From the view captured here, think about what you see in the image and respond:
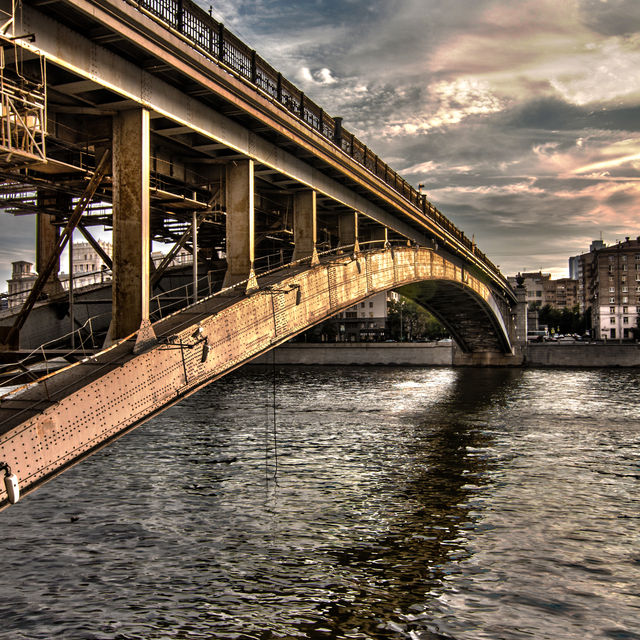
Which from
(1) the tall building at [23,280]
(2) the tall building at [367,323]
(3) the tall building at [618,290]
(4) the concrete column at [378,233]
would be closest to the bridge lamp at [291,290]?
(1) the tall building at [23,280]

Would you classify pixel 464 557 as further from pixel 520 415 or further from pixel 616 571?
pixel 520 415

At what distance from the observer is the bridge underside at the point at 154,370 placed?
8812mm

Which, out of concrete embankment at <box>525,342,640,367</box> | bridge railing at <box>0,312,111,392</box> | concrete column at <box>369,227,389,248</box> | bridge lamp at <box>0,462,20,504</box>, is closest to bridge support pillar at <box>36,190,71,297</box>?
bridge railing at <box>0,312,111,392</box>

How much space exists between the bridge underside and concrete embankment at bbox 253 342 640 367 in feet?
207

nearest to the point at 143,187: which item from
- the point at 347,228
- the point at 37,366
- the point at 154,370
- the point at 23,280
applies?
the point at 154,370

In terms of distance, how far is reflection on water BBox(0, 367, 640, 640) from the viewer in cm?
970

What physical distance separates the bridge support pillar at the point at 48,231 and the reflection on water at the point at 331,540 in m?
5.48

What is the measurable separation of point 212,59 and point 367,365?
70.8m

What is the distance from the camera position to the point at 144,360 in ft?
35.8

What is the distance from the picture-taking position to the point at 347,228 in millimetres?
24562

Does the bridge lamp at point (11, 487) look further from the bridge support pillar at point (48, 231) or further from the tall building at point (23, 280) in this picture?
the tall building at point (23, 280)

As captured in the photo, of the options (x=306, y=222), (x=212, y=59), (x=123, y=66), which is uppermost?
(x=212, y=59)

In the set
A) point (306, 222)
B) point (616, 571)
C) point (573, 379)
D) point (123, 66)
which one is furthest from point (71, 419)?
point (573, 379)

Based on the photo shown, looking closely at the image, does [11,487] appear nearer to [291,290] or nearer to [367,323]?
[291,290]
